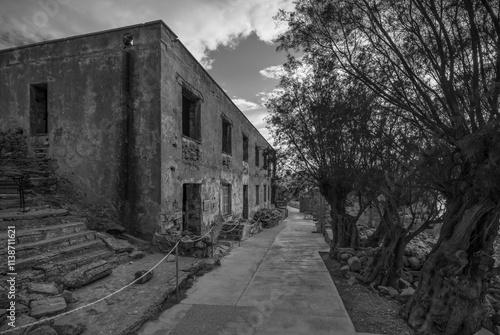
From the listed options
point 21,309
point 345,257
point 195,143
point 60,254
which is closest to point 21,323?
point 21,309

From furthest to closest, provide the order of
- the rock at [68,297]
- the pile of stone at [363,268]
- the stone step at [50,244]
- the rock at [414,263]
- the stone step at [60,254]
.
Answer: the rock at [414,263] < the pile of stone at [363,268] < the stone step at [50,244] < the stone step at [60,254] < the rock at [68,297]

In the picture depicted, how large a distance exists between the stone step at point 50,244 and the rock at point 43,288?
77 centimetres

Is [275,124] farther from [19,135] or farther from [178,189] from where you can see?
[19,135]

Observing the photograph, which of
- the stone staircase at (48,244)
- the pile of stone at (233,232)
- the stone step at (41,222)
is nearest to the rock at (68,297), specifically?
the stone staircase at (48,244)

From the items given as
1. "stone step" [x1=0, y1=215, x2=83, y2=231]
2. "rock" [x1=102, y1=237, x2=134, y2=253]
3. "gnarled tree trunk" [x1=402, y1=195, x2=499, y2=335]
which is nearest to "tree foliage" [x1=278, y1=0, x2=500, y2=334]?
"gnarled tree trunk" [x1=402, y1=195, x2=499, y2=335]

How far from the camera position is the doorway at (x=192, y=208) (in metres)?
9.19

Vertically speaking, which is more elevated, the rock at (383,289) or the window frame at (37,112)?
the window frame at (37,112)

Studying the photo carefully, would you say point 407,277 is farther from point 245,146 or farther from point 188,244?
point 245,146

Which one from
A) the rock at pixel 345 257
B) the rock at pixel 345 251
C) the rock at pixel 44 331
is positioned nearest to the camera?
the rock at pixel 44 331

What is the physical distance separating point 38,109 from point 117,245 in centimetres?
512

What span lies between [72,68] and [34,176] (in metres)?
3.01

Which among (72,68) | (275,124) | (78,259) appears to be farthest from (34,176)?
(275,124)

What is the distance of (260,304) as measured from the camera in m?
4.71

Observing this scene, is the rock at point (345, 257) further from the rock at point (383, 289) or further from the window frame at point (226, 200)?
the window frame at point (226, 200)
